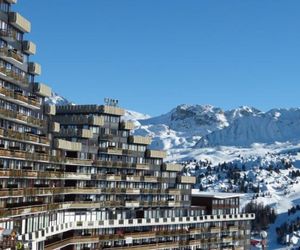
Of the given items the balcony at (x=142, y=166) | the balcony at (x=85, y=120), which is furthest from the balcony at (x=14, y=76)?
the balcony at (x=142, y=166)

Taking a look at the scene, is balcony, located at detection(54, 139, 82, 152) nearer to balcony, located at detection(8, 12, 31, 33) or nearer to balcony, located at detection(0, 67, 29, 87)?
balcony, located at detection(0, 67, 29, 87)

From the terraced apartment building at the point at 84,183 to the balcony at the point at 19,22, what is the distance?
0.47 feet

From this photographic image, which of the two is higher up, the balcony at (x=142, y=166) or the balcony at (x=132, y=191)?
the balcony at (x=142, y=166)

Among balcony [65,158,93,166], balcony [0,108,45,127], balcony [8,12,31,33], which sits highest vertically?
balcony [8,12,31,33]

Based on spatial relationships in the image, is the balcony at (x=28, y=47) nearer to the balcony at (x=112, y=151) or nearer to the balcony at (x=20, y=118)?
the balcony at (x=20, y=118)

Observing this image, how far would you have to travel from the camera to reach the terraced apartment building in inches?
3797

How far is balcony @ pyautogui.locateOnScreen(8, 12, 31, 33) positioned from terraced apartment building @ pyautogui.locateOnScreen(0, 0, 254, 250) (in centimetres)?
14

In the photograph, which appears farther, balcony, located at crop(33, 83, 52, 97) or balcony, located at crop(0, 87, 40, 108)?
balcony, located at crop(33, 83, 52, 97)

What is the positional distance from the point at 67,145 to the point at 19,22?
108 ft

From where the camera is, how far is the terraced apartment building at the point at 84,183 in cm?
9644

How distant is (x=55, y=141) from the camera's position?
121438mm

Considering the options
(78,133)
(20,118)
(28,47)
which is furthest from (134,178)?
(28,47)

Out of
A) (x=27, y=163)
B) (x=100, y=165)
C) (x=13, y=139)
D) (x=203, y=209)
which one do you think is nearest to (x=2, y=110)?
(x=13, y=139)

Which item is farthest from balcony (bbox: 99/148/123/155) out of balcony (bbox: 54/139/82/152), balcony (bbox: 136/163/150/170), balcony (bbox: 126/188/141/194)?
balcony (bbox: 54/139/82/152)
